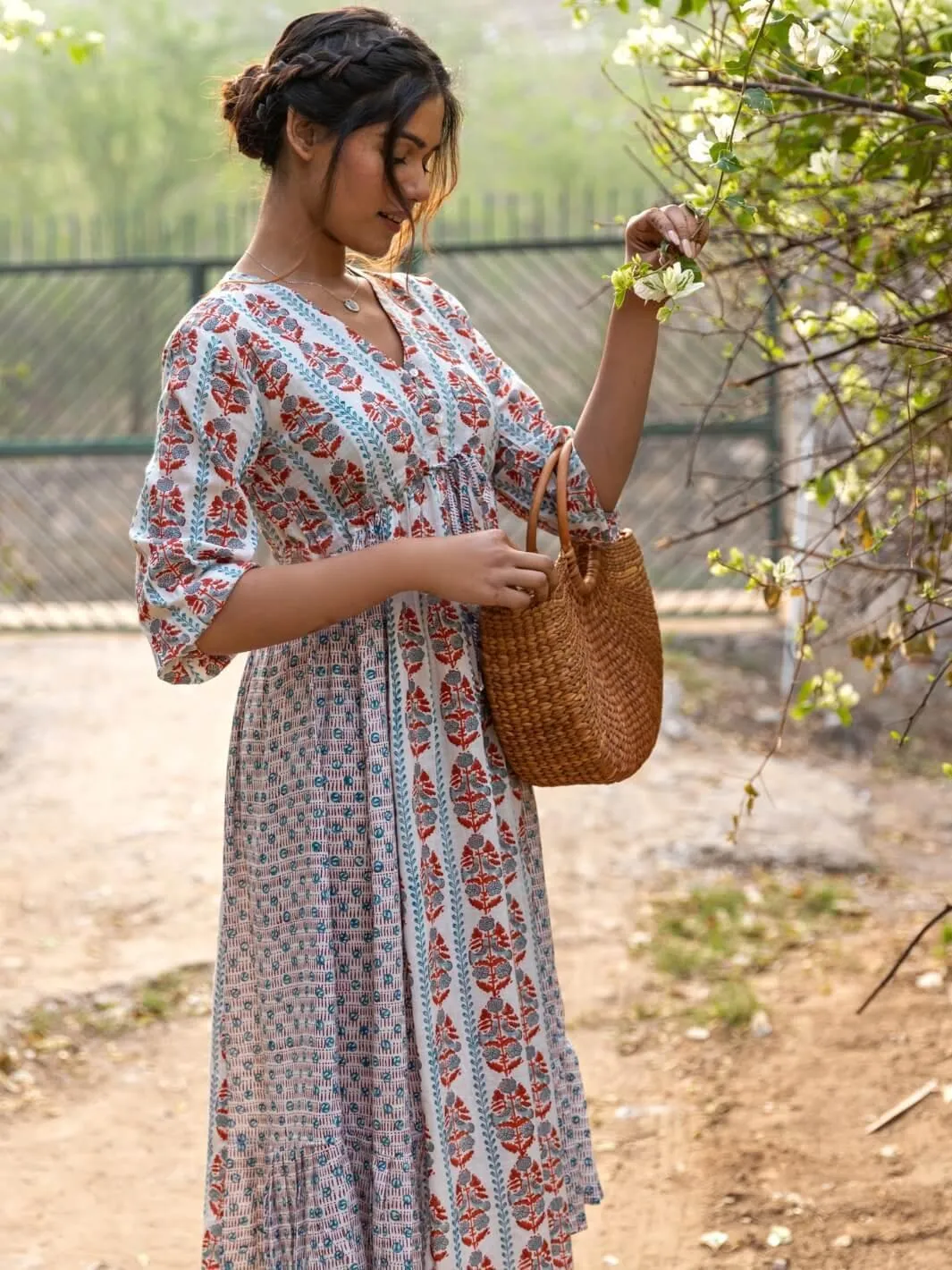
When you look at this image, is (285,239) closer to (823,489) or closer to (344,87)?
(344,87)

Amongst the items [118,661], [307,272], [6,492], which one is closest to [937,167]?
[307,272]

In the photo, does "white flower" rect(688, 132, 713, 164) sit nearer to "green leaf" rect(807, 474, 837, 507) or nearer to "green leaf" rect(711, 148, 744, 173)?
"green leaf" rect(711, 148, 744, 173)

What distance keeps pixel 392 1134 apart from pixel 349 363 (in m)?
0.92

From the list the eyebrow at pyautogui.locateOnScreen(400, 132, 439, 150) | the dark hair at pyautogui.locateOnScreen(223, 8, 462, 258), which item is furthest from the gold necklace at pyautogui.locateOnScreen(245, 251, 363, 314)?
the eyebrow at pyautogui.locateOnScreen(400, 132, 439, 150)

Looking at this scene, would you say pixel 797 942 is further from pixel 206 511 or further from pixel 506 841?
pixel 206 511

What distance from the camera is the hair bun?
189 cm

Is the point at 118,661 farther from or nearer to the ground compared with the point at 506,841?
nearer to the ground

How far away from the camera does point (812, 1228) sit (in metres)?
2.91

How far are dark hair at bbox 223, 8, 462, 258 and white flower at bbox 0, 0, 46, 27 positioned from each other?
1.25 meters

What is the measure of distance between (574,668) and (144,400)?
1306cm

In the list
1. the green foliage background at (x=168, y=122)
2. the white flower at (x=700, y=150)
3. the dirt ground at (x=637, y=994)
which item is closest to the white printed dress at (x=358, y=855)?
the white flower at (x=700, y=150)

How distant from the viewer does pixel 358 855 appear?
6.30 ft

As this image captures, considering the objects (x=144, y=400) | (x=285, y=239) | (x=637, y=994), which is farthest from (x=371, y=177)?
(x=144, y=400)

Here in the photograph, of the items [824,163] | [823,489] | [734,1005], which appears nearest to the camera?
[824,163]
